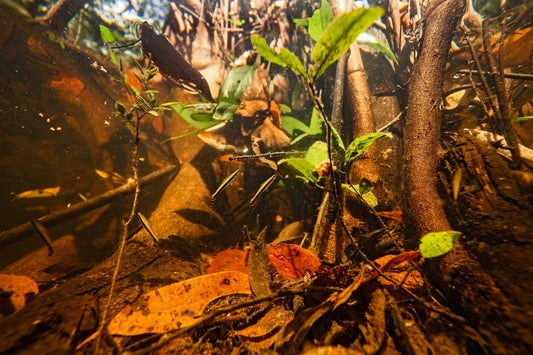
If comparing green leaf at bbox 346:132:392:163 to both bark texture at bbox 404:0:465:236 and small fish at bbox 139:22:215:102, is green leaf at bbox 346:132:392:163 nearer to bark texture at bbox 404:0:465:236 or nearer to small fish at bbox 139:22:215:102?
bark texture at bbox 404:0:465:236

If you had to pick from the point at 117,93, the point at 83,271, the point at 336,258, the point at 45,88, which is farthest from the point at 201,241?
the point at 45,88

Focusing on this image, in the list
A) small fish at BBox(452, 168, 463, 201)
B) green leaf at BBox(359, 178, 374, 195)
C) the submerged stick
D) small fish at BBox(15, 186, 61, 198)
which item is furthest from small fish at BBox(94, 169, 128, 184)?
small fish at BBox(452, 168, 463, 201)

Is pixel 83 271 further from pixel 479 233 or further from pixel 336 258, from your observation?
pixel 479 233

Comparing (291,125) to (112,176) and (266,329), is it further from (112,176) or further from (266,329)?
(112,176)

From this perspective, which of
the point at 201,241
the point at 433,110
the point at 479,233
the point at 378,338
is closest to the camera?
the point at 378,338

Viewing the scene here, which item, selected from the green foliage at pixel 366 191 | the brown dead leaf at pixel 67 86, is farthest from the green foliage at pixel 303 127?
the brown dead leaf at pixel 67 86

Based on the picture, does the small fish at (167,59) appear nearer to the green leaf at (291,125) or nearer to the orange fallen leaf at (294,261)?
the green leaf at (291,125)
